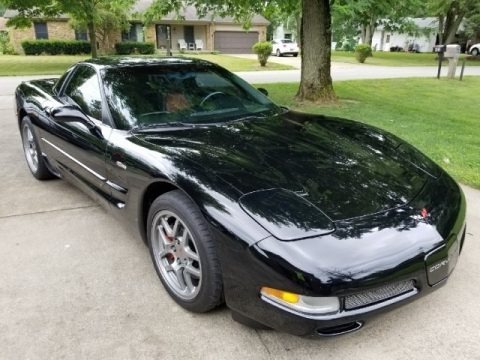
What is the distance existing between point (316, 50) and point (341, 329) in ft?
26.9

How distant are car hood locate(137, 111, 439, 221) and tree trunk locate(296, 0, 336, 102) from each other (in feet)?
20.7

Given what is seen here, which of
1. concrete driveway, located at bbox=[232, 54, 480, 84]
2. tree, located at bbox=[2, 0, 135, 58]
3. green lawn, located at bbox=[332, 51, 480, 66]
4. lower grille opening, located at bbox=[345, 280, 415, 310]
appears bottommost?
green lawn, located at bbox=[332, 51, 480, 66]

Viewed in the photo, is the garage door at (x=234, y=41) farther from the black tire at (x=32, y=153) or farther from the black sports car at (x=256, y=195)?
the black sports car at (x=256, y=195)

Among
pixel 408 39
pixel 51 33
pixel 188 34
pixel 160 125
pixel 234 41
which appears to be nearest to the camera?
pixel 160 125

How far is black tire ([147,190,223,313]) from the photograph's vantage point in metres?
2.22

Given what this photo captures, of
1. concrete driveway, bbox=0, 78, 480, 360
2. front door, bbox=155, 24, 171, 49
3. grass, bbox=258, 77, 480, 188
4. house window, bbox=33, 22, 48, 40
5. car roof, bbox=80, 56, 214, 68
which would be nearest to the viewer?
concrete driveway, bbox=0, 78, 480, 360

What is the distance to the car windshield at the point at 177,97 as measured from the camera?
3143 millimetres

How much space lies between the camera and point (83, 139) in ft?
11.0

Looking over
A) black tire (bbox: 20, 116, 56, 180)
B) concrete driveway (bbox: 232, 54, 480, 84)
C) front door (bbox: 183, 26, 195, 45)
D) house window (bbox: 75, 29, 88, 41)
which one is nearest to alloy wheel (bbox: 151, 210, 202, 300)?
black tire (bbox: 20, 116, 56, 180)

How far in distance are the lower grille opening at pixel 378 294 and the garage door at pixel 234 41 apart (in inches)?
1583

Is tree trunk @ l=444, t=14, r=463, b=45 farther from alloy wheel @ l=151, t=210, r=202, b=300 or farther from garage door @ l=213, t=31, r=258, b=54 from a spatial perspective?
alloy wheel @ l=151, t=210, r=202, b=300

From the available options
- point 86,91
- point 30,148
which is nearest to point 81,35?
point 30,148

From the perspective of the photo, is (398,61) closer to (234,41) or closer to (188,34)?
(234,41)

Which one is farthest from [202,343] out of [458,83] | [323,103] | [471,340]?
[458,83]
